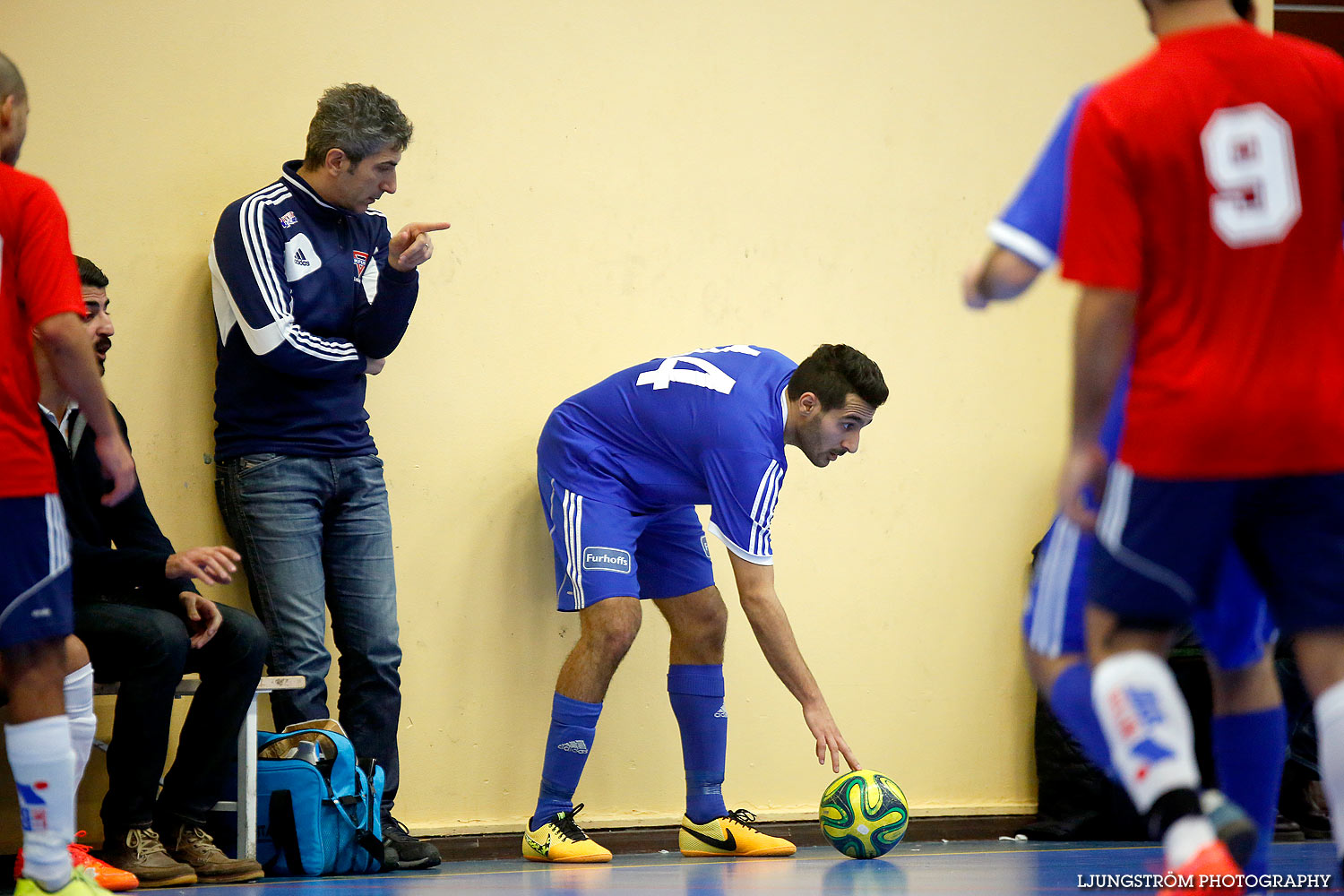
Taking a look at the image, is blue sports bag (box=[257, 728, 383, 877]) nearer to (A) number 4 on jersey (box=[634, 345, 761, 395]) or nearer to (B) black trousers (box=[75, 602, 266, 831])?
(B) black trousers (box=[75, 602, 266, 831])

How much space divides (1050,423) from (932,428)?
568mm

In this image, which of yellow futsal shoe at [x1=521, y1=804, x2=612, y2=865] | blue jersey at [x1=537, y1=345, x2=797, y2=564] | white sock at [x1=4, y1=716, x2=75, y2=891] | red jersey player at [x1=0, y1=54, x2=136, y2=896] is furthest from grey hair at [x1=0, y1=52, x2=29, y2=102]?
yellow futsal shoe at [x1=521, y1=804, x2=612, y2=865]

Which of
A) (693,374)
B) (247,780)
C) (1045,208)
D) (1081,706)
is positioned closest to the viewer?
(1045,208)

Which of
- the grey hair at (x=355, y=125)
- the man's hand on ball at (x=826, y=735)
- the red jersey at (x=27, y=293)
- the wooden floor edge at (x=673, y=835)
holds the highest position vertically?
the grey hair at (x=355, y=125)

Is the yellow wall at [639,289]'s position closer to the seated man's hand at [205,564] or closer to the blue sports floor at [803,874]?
the blue sports floor at [803,874]

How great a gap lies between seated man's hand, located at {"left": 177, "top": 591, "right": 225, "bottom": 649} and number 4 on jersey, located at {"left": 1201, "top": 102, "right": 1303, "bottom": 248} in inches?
116

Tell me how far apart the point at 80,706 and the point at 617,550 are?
2011 mm

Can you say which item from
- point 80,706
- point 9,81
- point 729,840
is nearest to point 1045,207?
point 9,81

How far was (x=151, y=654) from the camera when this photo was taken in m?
3.74

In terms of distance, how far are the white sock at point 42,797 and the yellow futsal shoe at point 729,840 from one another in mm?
2702

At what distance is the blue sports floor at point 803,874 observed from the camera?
344 cm

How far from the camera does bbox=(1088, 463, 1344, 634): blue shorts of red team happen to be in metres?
1.99

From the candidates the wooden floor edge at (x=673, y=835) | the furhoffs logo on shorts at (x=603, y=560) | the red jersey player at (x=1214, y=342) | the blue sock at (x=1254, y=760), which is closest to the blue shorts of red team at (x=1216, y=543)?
the red jersey player at (x=1214, y=342)

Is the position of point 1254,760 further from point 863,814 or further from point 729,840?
point 729,840
